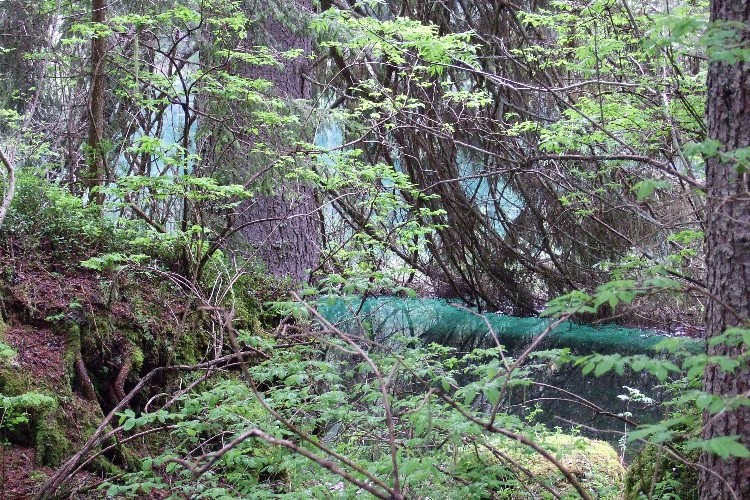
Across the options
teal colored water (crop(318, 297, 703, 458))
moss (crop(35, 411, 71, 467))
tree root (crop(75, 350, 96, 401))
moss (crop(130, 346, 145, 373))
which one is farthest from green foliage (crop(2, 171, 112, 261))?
teal colored water (crop(318, 297, 703, 458))

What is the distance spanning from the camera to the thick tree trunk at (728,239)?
2545 millimetres

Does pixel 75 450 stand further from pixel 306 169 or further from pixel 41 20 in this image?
pixel 41 20

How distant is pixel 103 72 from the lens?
16.7 feet

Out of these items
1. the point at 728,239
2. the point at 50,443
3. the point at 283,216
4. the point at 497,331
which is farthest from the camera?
the point at 497,331

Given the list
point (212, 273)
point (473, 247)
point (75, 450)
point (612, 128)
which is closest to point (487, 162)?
point (473, 247)

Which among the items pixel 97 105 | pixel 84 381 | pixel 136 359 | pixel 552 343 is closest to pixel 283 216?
pixel 97 105

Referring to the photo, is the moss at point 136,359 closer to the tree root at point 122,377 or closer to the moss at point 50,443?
the tree root at point 122,377

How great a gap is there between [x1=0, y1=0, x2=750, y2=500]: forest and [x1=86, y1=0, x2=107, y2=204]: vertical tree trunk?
0.02m

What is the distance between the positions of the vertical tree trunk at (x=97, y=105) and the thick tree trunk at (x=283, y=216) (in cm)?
154

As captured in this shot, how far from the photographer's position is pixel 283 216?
6660 mm

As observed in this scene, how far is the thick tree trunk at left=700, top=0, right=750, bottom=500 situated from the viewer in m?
2.54

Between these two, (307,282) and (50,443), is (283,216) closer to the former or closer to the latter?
(307,282)

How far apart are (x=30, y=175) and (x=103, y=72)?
3.07 feet

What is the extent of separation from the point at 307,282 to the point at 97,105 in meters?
2.11
